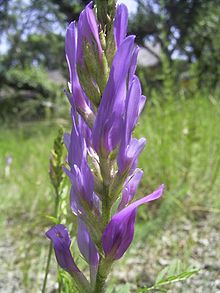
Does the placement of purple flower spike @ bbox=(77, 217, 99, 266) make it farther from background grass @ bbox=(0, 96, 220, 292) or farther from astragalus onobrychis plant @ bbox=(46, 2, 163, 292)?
background grass @ bbox=(0, 96, 220, 292)

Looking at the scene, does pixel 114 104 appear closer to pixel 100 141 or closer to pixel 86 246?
pixel 100 141

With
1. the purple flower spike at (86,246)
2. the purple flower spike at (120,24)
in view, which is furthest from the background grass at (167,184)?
the purple flower spike at (120,24)

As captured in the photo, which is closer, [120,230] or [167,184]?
[120,230]

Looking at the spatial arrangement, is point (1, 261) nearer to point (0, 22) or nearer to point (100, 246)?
point (100, 246)

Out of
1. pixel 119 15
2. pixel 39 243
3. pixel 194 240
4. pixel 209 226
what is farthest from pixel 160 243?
pixel 119 15

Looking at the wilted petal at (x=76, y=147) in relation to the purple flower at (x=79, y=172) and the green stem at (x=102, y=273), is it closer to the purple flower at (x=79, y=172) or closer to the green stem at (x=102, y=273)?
the purple flower at (x=79, y=172)

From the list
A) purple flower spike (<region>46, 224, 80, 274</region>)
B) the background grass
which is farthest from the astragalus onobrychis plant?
the background grass

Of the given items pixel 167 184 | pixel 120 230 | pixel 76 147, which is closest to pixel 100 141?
pixel 76 147
